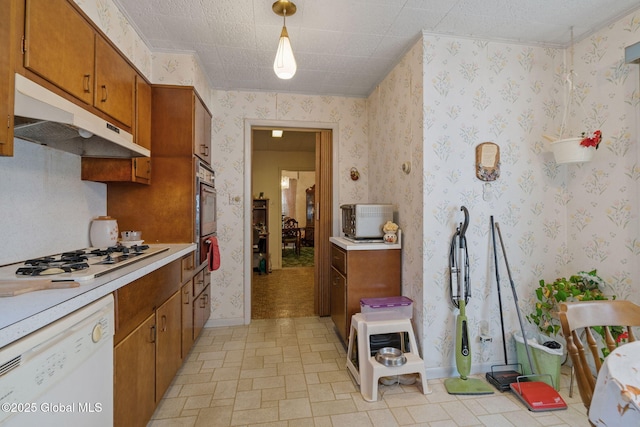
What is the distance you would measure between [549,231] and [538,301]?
0.55 metres

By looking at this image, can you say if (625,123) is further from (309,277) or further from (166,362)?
(309,277)

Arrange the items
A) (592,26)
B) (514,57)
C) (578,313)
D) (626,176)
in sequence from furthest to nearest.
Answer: (514,57) < (592,26) < (626,176) < (578,313)

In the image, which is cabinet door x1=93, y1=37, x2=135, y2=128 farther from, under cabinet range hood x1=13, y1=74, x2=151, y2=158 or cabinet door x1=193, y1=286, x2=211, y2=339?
cabinet door x1=193, y1=286, x2=211, y2=339

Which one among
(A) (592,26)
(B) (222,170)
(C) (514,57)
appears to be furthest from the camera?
(B) (222,170)

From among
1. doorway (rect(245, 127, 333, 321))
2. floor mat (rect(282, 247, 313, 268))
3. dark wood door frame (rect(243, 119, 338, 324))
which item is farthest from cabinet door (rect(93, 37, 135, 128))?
floor mat (rect(282, 247, 313, 268))

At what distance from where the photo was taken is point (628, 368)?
29.4 inches

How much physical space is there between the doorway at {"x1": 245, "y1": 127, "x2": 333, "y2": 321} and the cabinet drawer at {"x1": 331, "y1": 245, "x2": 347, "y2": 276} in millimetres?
571

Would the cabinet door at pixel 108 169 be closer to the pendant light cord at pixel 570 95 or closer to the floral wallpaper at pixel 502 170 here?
the floral wallpaper at pixel 502 170

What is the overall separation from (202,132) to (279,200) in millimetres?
3584

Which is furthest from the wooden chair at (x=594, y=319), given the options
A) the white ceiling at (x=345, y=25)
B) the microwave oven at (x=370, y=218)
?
the white ceiling at (x=345, y=25)

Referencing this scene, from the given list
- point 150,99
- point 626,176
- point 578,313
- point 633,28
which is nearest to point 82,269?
point 150,99

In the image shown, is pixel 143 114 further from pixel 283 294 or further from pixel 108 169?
pixel 283 294

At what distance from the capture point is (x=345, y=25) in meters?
2.08

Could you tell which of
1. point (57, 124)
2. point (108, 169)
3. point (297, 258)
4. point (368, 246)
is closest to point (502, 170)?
point (368, 246)
